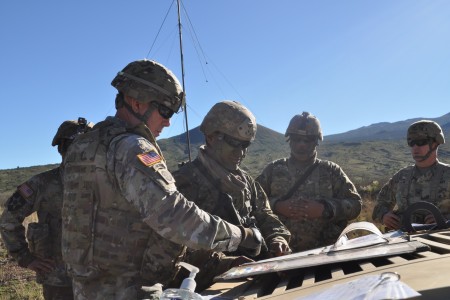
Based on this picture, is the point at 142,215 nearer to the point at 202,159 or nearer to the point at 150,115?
the point at 150,115

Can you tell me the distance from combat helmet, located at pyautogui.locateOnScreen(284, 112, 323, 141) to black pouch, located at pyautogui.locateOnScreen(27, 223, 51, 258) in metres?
3.03

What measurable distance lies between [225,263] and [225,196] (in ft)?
2.64

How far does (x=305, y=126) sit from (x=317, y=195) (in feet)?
2.81

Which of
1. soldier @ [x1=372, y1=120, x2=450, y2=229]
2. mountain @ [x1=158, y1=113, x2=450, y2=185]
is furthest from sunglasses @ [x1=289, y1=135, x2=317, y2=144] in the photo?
mountain @ [x1=158, y1=113, x2=450, y2=185]

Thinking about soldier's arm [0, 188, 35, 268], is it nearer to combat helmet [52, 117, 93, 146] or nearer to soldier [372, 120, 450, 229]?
combat helmet [52, 117, 93, 146]

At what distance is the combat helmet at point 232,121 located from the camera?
3.96m

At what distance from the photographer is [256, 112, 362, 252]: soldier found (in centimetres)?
522

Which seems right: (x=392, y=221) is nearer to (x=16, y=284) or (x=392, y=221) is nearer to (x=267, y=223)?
(x=267, y=223)

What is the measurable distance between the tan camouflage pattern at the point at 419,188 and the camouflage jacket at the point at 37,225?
12.2 feet

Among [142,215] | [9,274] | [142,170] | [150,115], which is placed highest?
[150,115]

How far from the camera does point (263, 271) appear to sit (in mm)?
2148

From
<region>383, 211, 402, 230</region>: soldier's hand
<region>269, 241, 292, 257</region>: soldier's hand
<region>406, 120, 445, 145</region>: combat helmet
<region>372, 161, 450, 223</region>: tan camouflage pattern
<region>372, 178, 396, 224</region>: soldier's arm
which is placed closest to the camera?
<region>269, 241, 292, 257</region>: soldier's hand

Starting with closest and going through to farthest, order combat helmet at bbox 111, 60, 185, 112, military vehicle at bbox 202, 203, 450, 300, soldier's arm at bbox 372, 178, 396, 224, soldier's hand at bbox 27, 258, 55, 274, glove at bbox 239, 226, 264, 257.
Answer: military vehicle at bbox 202, 203, 450, 300
glove at bbox 239, 226, 264, 257
combat helmet at bbox 111, 60, 185, 112
soldier's hand at bbox 27, 258, 55, 274
soldier's arm at bbox 372, 178, 396, 224

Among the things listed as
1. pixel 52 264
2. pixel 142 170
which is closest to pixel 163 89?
pixel 142 170
